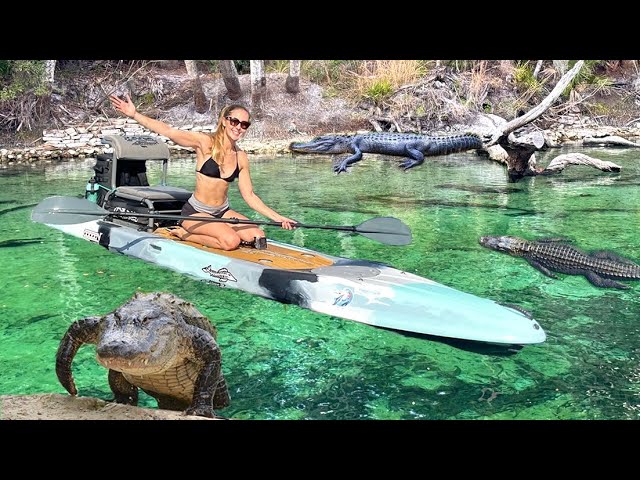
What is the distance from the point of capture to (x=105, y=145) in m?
9.44

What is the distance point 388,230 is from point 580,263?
1436mm

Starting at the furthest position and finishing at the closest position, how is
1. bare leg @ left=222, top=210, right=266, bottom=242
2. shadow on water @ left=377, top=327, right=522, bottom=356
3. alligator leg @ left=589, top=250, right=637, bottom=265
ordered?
alligator leg @ left=589, top=250, right=637, bottom=265 → bare leg @ left=222, top=210, right=266, bottom=242 → shadow on water @ left=377, top=327, right=522, bottom=356

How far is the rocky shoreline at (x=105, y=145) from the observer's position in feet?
29.5

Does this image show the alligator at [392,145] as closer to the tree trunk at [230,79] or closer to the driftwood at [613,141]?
the tree trunk at [230,79]

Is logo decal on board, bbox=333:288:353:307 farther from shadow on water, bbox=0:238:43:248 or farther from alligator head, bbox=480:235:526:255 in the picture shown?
shadow on water, bbox=0:238:43:248

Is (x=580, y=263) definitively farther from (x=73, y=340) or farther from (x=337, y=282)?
(x=73, y=340)

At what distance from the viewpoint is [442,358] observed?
3.40 meters

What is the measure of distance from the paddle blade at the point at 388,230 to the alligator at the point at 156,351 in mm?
1815

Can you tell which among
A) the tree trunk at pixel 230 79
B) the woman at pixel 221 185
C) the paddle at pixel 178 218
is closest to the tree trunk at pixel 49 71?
the tree trunk at pixel 230 79

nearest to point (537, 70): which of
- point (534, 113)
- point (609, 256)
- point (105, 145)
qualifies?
point (534, 113)

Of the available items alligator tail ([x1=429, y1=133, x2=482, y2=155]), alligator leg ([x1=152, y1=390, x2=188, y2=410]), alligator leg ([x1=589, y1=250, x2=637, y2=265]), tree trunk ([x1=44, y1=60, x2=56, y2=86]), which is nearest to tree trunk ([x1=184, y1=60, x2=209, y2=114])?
tree trunk ([x1=44, y1=60, x2=56, y2=86])

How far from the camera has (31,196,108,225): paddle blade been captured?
429cm

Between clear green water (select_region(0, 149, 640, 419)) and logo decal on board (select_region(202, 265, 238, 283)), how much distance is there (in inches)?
6.7

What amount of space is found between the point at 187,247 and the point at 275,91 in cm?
549
